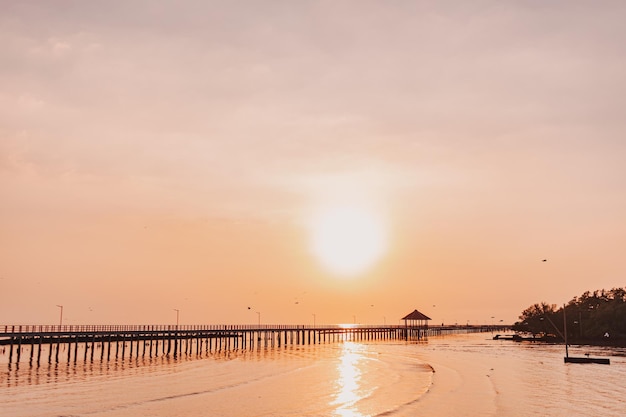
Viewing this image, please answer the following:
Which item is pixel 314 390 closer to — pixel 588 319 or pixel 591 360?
pixel 591 360

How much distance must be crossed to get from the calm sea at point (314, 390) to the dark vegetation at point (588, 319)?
52.1m

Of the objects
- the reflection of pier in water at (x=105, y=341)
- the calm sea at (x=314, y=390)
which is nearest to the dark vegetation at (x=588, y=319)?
the reflection of pier in water at (x=105, y=341)

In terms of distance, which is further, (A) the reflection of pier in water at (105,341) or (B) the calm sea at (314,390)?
(A) the reflection of pier in water at (105,341)

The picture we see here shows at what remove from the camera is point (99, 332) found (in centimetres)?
8506

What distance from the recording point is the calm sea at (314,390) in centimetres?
3572

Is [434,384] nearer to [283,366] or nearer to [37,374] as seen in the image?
[283,366]

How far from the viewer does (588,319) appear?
124375mm

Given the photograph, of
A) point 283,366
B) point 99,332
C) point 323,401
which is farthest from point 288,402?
point 99,332

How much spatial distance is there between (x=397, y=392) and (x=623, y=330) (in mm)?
→ 87535

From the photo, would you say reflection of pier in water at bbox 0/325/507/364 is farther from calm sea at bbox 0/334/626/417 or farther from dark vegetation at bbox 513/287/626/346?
→ dark vegetation at bbox 513/287/626/346

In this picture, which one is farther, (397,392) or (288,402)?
(397,392)

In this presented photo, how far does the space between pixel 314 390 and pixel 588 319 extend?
324 feet

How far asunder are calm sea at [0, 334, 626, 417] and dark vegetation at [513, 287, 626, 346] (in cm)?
5205

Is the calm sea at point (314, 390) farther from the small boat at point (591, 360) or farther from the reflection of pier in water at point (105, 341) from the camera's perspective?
the reflection of pier in water at point (105, 341)
